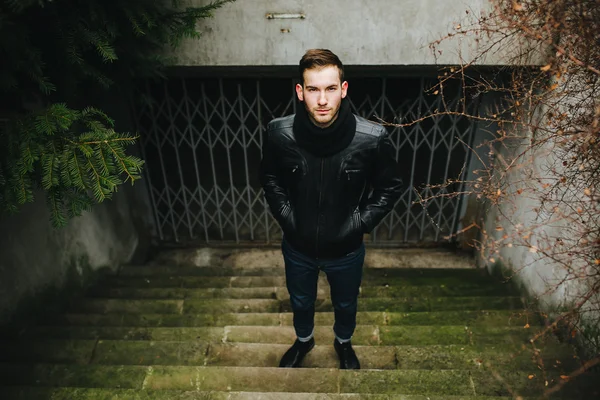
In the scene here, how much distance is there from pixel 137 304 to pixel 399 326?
2.01 metres

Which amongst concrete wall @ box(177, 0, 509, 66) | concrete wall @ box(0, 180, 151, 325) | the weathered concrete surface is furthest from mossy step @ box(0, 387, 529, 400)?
the weathered concrete surface

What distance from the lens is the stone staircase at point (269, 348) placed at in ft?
8.43

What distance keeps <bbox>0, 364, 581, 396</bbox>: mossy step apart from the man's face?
1.45 metres

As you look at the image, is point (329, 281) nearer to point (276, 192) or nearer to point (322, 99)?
point (276, 192)

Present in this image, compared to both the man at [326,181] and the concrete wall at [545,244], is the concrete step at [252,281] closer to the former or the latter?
the concrete wall at [545,244]

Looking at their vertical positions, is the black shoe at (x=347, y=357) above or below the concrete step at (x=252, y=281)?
above

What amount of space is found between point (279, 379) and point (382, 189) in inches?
47.8

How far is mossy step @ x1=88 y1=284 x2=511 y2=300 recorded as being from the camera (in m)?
3.90

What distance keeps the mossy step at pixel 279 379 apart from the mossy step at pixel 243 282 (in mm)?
1475

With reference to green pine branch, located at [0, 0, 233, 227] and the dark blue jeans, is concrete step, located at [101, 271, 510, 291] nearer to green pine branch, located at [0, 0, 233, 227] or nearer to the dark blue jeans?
the dark blue jeans

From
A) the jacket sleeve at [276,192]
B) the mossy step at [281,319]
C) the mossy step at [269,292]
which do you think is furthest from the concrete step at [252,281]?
the jacket sleeve at [276,192]

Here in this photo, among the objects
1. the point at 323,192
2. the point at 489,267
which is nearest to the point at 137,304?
the point at 323,192

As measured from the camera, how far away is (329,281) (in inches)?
102

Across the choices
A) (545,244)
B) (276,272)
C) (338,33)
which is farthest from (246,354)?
(338,33)
